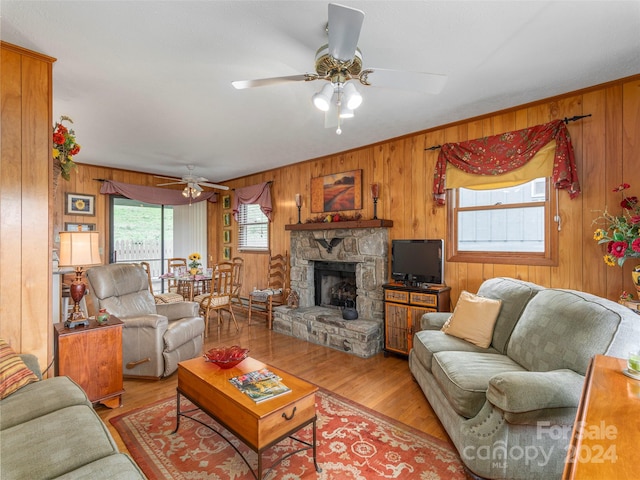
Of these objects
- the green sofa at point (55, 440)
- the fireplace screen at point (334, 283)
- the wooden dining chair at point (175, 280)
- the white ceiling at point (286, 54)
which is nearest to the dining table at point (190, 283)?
the wooden dining chair at point (175, 280)

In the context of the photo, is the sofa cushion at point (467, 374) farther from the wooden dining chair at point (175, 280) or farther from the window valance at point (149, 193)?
the window valance at point (149, 193)

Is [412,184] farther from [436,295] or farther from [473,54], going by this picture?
[473,54]

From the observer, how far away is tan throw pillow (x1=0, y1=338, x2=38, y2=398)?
168 centimetres

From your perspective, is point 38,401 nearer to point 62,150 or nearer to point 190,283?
point 62,150

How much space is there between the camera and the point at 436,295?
329 cm

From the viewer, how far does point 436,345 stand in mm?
2508

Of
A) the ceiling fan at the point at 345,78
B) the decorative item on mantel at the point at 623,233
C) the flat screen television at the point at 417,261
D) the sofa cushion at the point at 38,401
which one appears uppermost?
the ceiling fan at the point at 345,78

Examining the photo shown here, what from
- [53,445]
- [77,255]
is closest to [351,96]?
[53,445]

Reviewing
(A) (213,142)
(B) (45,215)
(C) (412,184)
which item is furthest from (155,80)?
(C) (412,184)

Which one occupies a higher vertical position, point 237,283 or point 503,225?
point 503,225

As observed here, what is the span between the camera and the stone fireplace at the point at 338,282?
12.5 ft

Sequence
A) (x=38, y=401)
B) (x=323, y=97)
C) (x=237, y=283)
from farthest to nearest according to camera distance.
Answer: (x=237, y=283)
(x=323, y=97)
(x=38, y=401)

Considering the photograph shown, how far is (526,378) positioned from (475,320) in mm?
1009

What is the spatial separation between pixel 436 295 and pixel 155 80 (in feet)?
10.6
